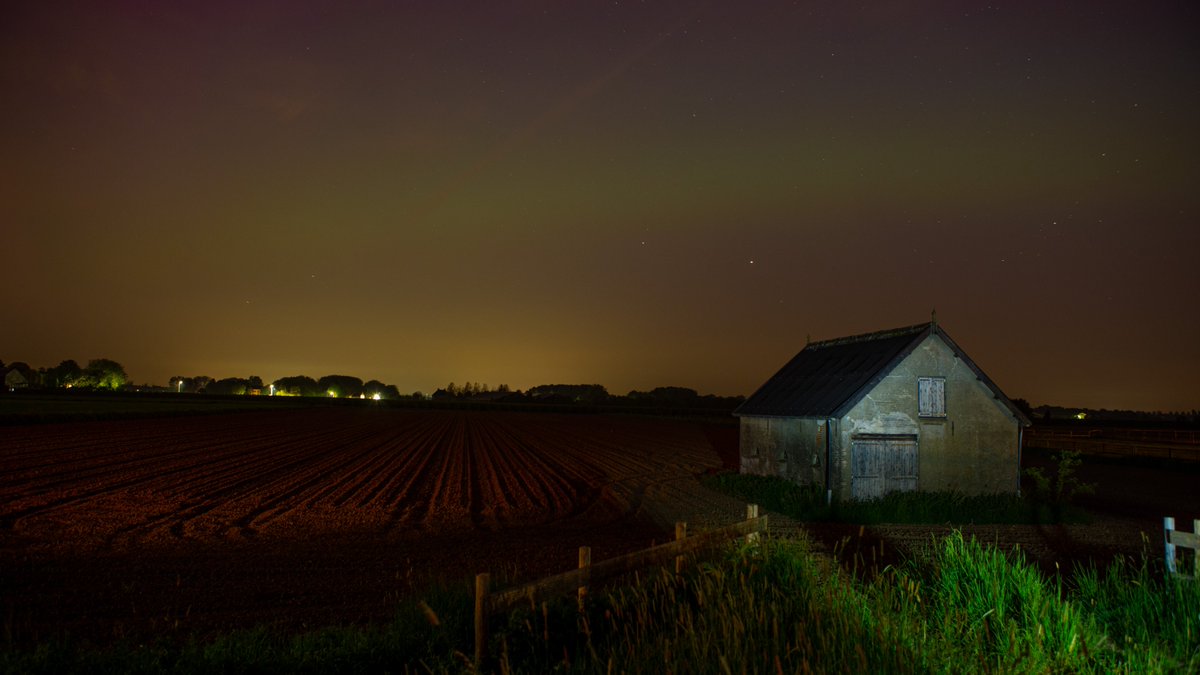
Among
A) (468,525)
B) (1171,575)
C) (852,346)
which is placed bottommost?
(468,525)

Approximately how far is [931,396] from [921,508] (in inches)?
164

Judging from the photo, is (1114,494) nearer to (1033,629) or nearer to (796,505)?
(796,505)

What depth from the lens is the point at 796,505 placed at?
2370cm

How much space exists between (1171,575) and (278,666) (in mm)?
9256

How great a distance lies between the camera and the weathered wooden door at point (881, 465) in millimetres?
25328

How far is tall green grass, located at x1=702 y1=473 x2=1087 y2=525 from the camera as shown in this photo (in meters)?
22.6

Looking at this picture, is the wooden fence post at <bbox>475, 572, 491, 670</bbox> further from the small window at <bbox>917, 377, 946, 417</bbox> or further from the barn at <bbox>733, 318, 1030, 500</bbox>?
the small window at <bbox>917, 377, 946, 417</bbox>

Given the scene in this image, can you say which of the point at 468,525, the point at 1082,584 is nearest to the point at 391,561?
the point at 468,525

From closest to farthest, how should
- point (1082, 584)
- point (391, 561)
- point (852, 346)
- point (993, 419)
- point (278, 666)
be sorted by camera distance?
point (278, 666)
point (1082, 584)
point (391, 561)
point (993, 419)
point (852, 346)

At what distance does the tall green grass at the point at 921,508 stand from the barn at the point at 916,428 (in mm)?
645

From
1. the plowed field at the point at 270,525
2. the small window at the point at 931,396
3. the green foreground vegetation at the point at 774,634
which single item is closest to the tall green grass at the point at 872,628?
the green foreground vegetation at the point at 774,634

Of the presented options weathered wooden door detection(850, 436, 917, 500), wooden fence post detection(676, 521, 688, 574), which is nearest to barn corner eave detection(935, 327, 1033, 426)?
weathered wooden door detection(850, 436, 917, 500)

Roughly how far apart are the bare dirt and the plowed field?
0.21 ft

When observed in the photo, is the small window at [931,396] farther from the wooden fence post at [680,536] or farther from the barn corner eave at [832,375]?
the wooden fence post at [680,536]
